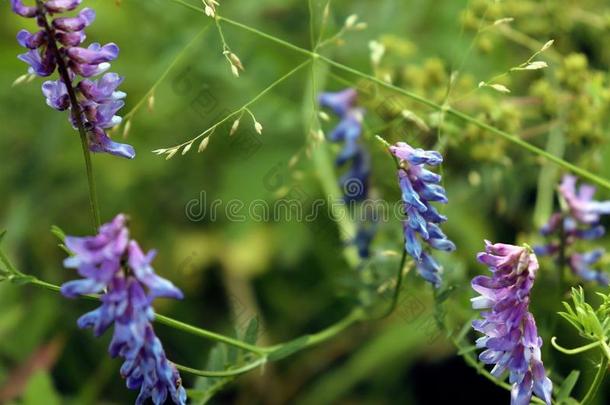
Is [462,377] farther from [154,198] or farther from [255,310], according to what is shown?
[154,198]

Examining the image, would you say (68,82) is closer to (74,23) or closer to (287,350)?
(74,23)

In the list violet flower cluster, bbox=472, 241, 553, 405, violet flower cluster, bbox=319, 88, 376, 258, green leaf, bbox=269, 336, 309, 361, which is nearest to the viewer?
violet flower cluster, bbox=472, 241, 553, 405

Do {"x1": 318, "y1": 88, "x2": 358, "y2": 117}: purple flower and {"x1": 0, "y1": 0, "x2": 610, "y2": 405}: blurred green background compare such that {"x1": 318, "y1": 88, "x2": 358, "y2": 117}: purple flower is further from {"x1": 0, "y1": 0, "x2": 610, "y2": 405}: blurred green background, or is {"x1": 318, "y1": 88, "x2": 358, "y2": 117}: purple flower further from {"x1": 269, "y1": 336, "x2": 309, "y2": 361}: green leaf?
{"x1": 269, "y1": 336, "x2": 309, "y2": 361}: green leaf

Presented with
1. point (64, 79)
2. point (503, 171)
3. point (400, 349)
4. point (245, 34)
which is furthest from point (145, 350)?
point (245, 34)

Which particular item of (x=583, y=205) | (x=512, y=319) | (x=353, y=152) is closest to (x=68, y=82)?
(x=512, y=319)

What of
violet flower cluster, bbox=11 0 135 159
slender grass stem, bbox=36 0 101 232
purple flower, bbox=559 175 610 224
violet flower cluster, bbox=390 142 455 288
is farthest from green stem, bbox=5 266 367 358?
purple flower, bbox=559 175 610 224

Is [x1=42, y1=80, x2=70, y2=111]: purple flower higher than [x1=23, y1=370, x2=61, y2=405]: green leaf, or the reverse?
[x1=42, y1=80, x2=70, y2=111]: purple flower
